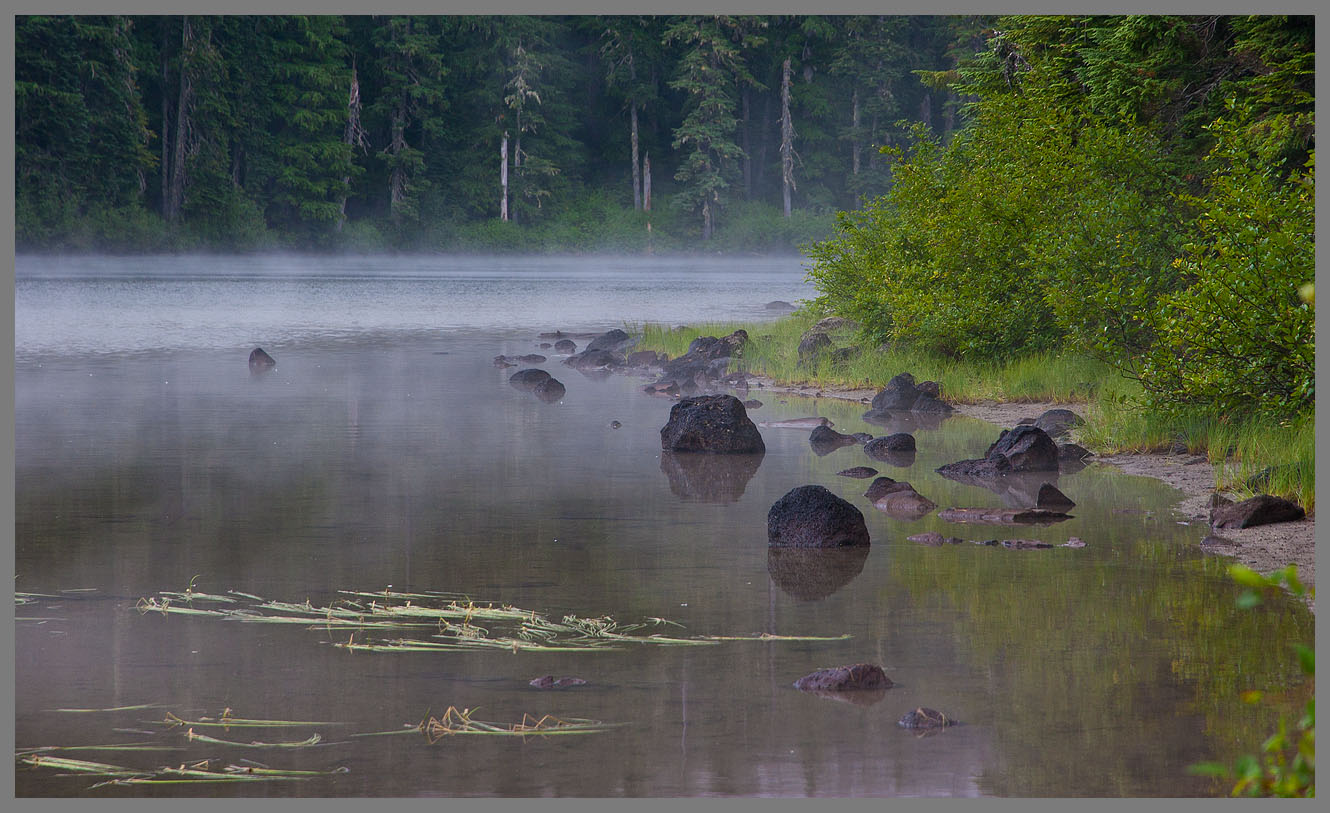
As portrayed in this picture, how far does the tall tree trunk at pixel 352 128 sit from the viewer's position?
6694cm

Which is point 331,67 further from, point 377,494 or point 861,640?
point 861,640

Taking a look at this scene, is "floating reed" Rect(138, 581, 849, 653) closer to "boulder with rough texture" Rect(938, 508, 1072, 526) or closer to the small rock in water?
the small rock in water

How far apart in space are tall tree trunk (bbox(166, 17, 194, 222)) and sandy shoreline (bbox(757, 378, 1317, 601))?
52.6 metres

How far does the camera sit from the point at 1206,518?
965 cm

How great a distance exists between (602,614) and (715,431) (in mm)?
5882

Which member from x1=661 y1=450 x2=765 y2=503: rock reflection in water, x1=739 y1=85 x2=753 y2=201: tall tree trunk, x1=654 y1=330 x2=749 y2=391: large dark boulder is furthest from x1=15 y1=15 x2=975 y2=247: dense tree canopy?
x1=661 y1=450 x2=765 y2=503: rock reflection in water

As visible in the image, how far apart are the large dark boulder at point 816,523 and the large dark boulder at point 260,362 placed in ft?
49.5

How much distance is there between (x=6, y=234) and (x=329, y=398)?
4889mm

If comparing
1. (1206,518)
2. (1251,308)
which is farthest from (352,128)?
(1206,518)

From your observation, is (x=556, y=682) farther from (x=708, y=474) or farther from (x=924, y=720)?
(x=708, y=474)

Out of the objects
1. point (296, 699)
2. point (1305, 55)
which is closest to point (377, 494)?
point (296, 699)

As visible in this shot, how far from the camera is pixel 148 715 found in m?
5.82

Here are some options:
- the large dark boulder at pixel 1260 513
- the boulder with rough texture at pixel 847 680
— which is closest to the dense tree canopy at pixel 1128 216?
the large dark boulder at pixel 1260 513

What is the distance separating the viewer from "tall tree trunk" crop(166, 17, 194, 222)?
61.4 meters
